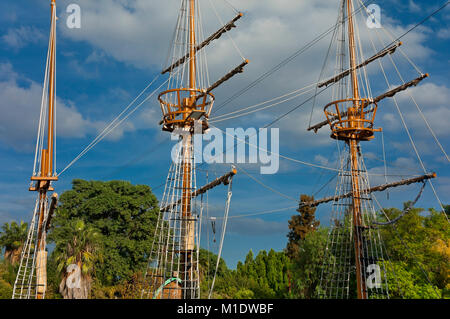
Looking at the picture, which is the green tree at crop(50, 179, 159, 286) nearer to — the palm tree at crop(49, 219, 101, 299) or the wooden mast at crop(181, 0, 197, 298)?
the palm tree at crop(49, 219, 101, 299)

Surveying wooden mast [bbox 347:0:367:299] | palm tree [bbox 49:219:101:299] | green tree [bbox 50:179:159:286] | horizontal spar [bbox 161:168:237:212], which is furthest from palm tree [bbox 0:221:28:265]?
wooden mast [bbox 347:0:367:299]

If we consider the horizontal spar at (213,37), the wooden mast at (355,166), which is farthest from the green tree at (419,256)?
the horizontal spar at (213,37)

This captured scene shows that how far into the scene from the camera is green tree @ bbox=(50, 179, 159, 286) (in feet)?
125

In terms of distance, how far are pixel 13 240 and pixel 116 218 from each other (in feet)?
33.8

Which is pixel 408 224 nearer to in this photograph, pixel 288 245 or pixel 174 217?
A: pixel 288 245

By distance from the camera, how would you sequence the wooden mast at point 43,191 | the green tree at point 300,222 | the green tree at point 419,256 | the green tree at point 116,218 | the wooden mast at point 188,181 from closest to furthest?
the wooden mast at point 43,191
the wooden mast at point 188,181
the green tree at point 419,256
the green tree at point 116,218
the green tree at point 300,222

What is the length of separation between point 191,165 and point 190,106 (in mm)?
3634

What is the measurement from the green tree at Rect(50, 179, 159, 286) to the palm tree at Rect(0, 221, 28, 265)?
5776mm

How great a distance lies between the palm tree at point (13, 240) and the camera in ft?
138

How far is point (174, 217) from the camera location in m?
24.3

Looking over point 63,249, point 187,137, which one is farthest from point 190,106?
point 63,249

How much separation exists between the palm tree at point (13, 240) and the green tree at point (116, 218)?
578 cm

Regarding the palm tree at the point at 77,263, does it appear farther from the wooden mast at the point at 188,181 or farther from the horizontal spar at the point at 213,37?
the horizontal spar at the point at 213,37
